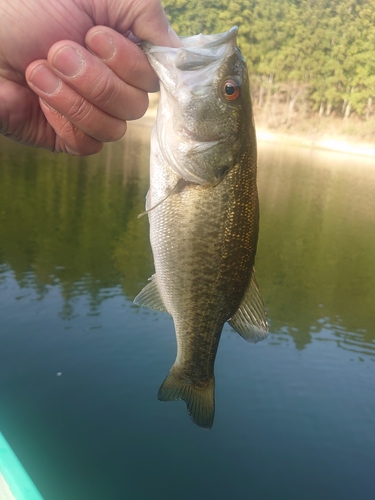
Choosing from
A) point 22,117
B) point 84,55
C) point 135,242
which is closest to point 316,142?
point 135,242

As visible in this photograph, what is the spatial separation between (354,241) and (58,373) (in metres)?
12.1

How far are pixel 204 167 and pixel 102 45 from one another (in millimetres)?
624

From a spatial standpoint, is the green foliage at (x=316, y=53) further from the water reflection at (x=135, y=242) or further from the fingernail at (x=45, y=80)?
the fingernail at (x=45, y=80)

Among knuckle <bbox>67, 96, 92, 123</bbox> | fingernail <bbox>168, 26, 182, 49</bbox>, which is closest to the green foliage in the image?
fingernail <bbox>168, 26, 182, 49</bbox>

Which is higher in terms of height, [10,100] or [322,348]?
[10,100]

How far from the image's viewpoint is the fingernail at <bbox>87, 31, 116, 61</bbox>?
188 centimetres

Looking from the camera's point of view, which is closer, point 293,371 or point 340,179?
point 293,371

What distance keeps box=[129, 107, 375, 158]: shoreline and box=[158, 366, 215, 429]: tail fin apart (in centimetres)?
4249

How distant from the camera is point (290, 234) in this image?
1717 centimetres

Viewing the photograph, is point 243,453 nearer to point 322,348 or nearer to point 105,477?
point 105,477

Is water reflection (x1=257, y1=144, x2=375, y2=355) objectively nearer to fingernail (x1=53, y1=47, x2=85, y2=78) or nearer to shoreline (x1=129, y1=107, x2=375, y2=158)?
fingernail (x1=53, y1=47, x2=85, y2=78)

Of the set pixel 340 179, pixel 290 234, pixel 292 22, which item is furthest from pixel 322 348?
pixel 292 22

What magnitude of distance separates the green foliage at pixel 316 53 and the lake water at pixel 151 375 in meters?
38.8

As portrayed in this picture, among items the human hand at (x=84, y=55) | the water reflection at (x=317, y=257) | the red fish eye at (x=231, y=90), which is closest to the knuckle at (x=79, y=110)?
the human hand at (x=84, y=55)
